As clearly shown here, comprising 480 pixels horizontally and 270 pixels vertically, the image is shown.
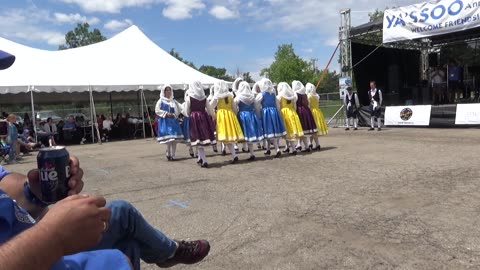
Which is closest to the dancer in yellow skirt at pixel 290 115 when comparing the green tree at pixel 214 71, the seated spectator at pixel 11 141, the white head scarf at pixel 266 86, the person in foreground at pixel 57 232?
the white head scarf at pixel 266 86

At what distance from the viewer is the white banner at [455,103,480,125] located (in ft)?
47.5

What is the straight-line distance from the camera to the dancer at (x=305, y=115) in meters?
10.4

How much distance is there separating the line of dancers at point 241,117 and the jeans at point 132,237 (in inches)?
249

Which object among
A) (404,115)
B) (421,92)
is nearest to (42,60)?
(404,115)

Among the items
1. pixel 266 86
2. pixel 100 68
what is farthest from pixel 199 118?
pixel 100 68

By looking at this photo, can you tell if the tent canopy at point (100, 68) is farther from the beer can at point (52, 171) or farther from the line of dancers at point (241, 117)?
the beer can at point (52, 171)

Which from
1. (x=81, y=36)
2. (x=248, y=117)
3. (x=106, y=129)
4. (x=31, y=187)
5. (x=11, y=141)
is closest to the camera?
(x=31, y=187)

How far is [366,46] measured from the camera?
18.4m

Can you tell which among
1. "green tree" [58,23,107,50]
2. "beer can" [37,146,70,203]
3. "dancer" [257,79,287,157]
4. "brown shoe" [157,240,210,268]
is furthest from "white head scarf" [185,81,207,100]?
"green tree" [58,23,107,50]

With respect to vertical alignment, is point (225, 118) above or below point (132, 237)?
above

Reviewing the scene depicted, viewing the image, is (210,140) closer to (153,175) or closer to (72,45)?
(153,175)

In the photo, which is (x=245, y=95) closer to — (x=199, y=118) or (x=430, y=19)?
(x=199, y=118)

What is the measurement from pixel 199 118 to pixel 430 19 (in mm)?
9943

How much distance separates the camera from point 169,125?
417 inches
